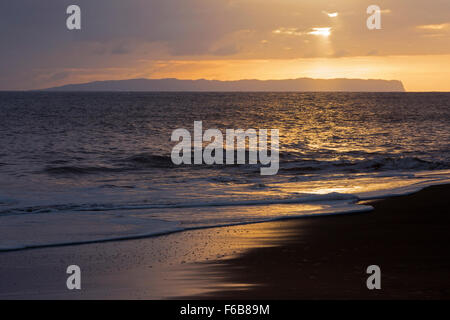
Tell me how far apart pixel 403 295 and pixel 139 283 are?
3354 millimetres

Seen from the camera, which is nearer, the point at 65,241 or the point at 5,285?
the point at 5,285

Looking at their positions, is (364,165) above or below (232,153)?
below

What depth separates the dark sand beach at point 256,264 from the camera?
6832 mm

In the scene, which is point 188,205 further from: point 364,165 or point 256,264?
point 364,165

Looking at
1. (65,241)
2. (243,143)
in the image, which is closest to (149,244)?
(65,241)

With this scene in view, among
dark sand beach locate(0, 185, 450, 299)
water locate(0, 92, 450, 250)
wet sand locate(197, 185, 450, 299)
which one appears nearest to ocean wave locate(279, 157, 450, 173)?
water locate(0, 92, 450, 250)

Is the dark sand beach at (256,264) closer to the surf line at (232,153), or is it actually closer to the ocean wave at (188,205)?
the ocean wave at (188,205)

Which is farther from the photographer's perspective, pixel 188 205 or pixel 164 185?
pixel 164 185

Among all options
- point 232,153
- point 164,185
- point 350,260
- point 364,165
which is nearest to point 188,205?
point 164,185

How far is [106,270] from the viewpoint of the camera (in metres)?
7.90

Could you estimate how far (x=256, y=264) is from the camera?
8141 mm
